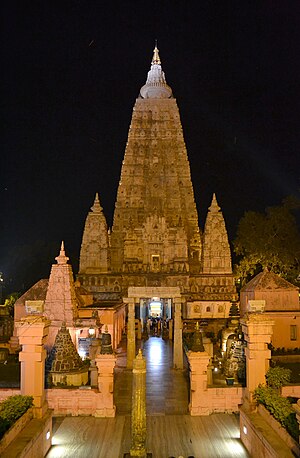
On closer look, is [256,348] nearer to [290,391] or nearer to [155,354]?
[290,391]

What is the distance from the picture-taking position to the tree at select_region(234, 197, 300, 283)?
44.9 m

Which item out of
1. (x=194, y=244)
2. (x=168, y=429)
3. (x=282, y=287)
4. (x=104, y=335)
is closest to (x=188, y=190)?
(x=194, y=244)

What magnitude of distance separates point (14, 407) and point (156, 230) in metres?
33.3

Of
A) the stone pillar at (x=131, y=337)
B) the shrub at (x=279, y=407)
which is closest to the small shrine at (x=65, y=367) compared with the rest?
the stone pillar at (x=131, y=337)

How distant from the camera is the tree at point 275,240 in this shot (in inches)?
1768

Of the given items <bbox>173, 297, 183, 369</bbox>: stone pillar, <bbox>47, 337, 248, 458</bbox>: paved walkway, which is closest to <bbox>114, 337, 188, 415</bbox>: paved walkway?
<bbox>47, 337, 248, 458</bbox>: paved walkway

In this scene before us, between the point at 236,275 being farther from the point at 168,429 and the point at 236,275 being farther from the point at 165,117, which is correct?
the point at 168,429

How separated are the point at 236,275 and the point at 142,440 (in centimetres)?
3648

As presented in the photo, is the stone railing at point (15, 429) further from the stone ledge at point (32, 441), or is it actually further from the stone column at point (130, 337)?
the stone column at point (130, 337)

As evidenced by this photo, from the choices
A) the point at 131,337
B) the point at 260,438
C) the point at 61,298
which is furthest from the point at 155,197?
the point at 260,438

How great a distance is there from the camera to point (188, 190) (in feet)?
166

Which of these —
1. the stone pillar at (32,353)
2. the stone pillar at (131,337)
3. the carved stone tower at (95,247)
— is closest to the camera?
the stone pillar at (32,353)

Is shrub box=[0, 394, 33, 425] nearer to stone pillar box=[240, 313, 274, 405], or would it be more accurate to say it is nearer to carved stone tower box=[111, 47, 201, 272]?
stone pillar box=[240, 313, 274, 405]

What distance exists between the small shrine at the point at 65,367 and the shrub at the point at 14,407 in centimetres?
364
